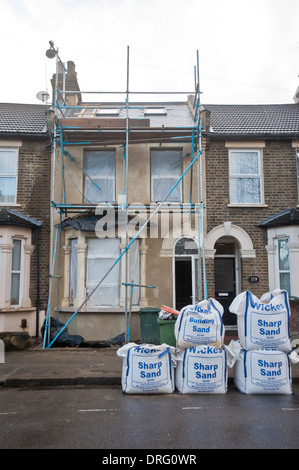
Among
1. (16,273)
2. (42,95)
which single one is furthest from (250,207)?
(42,95)

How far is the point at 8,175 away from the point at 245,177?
6806mm

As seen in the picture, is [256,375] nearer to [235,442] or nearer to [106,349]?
[235,442]

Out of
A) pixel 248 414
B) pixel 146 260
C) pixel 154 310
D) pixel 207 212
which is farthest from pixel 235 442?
pixel 207 212

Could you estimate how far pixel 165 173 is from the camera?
35.0 ft

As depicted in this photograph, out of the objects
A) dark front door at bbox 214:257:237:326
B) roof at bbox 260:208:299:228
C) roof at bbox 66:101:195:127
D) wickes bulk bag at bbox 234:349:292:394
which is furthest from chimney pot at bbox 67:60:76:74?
wickes bulk bag at bbox 234:349:292:394

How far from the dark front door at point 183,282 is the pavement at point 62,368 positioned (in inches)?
107

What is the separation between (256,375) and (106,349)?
13.5 ft

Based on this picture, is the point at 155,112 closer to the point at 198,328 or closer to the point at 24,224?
the point at 24,224

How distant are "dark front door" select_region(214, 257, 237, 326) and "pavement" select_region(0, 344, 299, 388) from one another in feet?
12.3

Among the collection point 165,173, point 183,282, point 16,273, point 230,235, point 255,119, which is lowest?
point 183,282

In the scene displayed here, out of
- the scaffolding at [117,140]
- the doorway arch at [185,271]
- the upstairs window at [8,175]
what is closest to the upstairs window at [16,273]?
the scaffolding at [117,140]

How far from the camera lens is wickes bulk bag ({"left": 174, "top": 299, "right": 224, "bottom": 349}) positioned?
18.6 ft

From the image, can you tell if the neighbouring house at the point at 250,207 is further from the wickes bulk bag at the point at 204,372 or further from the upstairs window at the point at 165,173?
the wickes bulk bag at the point at 204,372

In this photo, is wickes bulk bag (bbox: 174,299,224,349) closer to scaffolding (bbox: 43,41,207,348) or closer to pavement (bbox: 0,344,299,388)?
pavement (bbox: 0,344,299,388)
